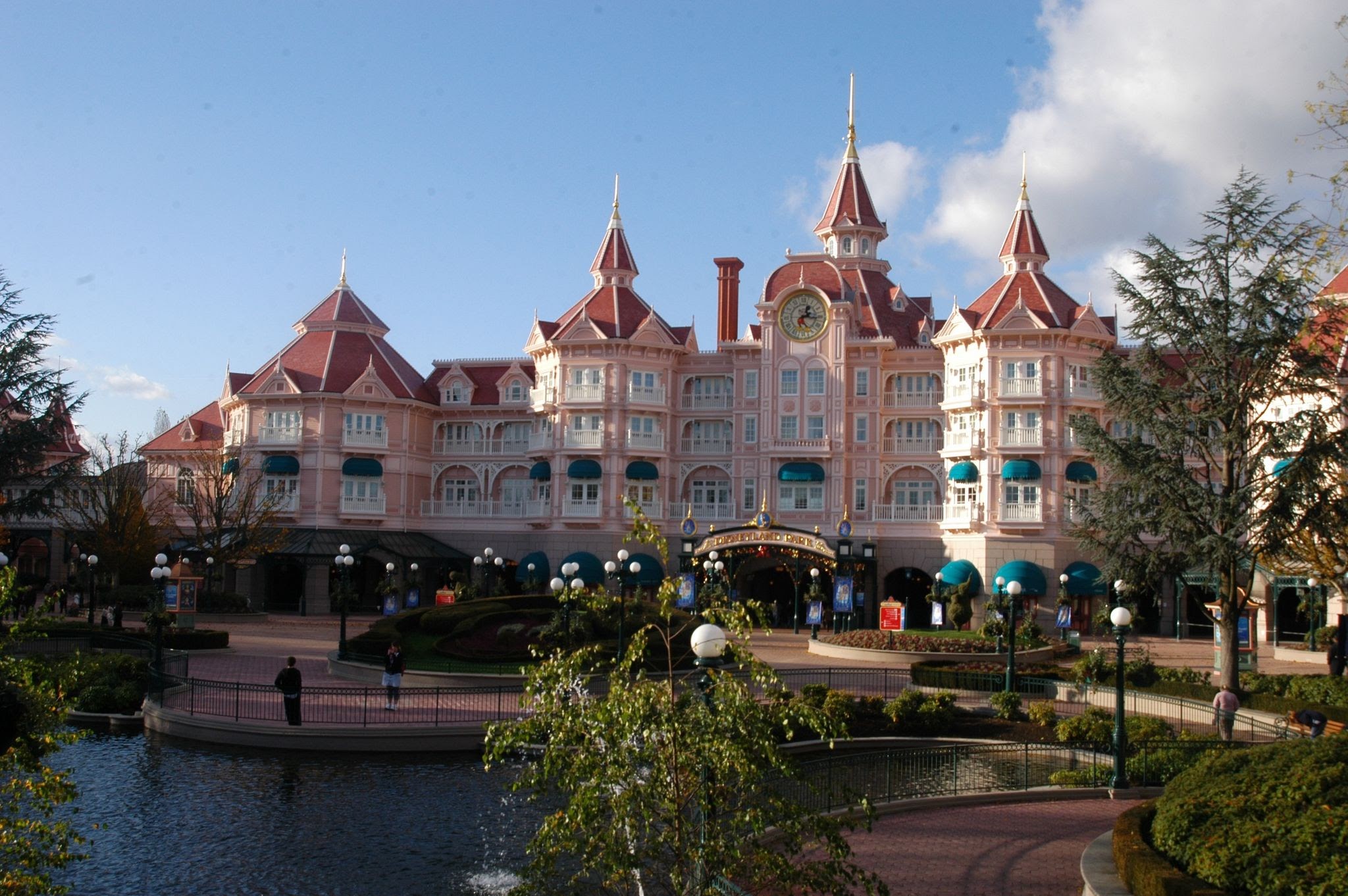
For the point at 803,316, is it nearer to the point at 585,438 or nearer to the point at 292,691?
the point at 585,438

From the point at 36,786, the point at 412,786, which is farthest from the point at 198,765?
the point at 36,786

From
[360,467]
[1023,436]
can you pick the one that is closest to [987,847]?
[1023,436]

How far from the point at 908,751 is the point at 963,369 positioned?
124 ft

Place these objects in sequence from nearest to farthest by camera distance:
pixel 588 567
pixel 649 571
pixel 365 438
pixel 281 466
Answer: pixel 588 567 < pixel 649 571 < pixel 281 466 < pixel 365 438

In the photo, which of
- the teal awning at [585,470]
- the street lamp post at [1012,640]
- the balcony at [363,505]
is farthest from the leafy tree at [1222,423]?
the balcony at [363,505]

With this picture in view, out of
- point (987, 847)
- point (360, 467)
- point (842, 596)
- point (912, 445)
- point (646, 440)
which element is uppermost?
point (646, 440)

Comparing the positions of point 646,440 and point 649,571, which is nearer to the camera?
point 649,571

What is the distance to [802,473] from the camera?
2218 inches

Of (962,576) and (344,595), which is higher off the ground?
(962,576)

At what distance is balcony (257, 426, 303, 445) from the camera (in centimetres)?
5978

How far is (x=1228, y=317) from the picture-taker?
3145 cm

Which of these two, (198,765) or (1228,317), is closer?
(198,765)

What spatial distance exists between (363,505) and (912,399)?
2728cm

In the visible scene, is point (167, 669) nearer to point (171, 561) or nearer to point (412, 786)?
point (412, 786)
